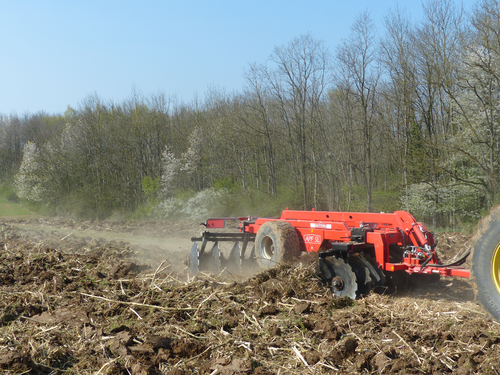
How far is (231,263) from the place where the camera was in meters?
9.48

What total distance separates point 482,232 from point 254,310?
119 inches

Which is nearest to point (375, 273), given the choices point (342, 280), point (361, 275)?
point (361, 275)

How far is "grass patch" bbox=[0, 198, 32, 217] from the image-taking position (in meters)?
40.3

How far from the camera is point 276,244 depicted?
7.66 metres

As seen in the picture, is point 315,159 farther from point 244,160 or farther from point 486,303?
point 486,303

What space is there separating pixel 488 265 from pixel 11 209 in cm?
4625

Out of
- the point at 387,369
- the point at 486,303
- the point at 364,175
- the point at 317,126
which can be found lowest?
the point at 387,369

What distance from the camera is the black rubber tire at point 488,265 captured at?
455cm

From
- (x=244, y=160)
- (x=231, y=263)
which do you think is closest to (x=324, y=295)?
(x=231, y=263)

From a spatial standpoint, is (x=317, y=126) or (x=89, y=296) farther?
(x=317, y=126)

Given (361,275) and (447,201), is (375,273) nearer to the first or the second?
(361,275)

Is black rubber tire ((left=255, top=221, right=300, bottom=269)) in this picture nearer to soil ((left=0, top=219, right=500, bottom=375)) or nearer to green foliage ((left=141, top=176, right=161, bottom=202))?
soil ((left=0, top=219, right=500, bottom=375))

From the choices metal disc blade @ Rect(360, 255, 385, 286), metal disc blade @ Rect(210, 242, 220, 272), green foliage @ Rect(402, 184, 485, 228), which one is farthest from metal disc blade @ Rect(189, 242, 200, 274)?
green foliage @ Rect(402, 184, 485, 228)

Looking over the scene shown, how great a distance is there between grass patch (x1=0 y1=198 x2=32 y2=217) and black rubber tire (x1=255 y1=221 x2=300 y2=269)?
37832 millimetres
